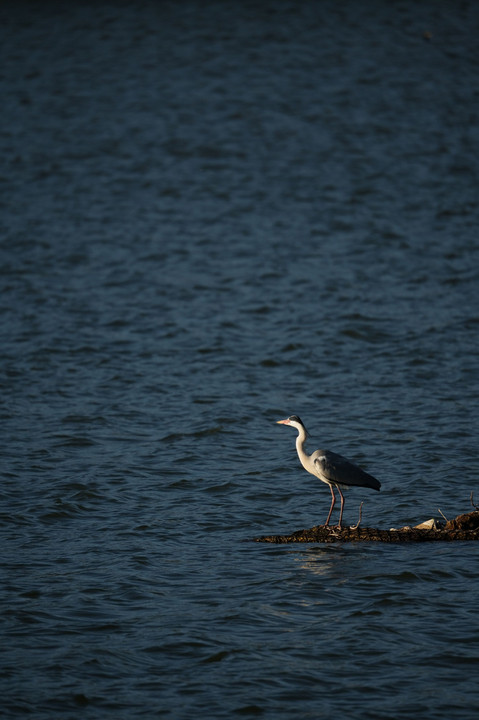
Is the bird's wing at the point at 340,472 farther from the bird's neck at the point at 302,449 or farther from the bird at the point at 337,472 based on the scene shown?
the bird's neck at the point at 302,449

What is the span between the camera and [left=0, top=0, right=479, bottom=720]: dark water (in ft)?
34.4

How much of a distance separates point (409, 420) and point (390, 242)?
49.5ft

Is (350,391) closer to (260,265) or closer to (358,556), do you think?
(358,556)

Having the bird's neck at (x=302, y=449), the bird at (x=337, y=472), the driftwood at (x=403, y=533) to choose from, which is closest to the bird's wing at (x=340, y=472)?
the bird at (x=337, y=472)

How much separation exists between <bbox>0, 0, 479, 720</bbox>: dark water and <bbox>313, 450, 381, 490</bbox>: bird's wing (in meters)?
0.88

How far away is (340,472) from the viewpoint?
1355 cm

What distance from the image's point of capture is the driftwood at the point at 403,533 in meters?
12.5

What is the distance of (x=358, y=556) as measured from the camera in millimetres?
12492

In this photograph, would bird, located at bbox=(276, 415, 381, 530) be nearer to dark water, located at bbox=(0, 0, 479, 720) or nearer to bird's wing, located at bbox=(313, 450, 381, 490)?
bird's wing, located at bbox=(313, 450, 381, 490)

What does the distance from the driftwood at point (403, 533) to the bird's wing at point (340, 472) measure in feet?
3.35

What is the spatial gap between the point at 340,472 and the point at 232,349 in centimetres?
1137

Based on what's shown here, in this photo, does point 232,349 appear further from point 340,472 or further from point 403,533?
point 403,533

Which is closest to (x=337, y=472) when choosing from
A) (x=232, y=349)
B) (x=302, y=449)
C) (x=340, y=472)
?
(x=340, y=472)

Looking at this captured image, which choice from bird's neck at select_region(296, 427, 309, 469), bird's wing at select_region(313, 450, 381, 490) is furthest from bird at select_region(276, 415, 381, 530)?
bird's neck at select_region(296, 427, 309, 469)
